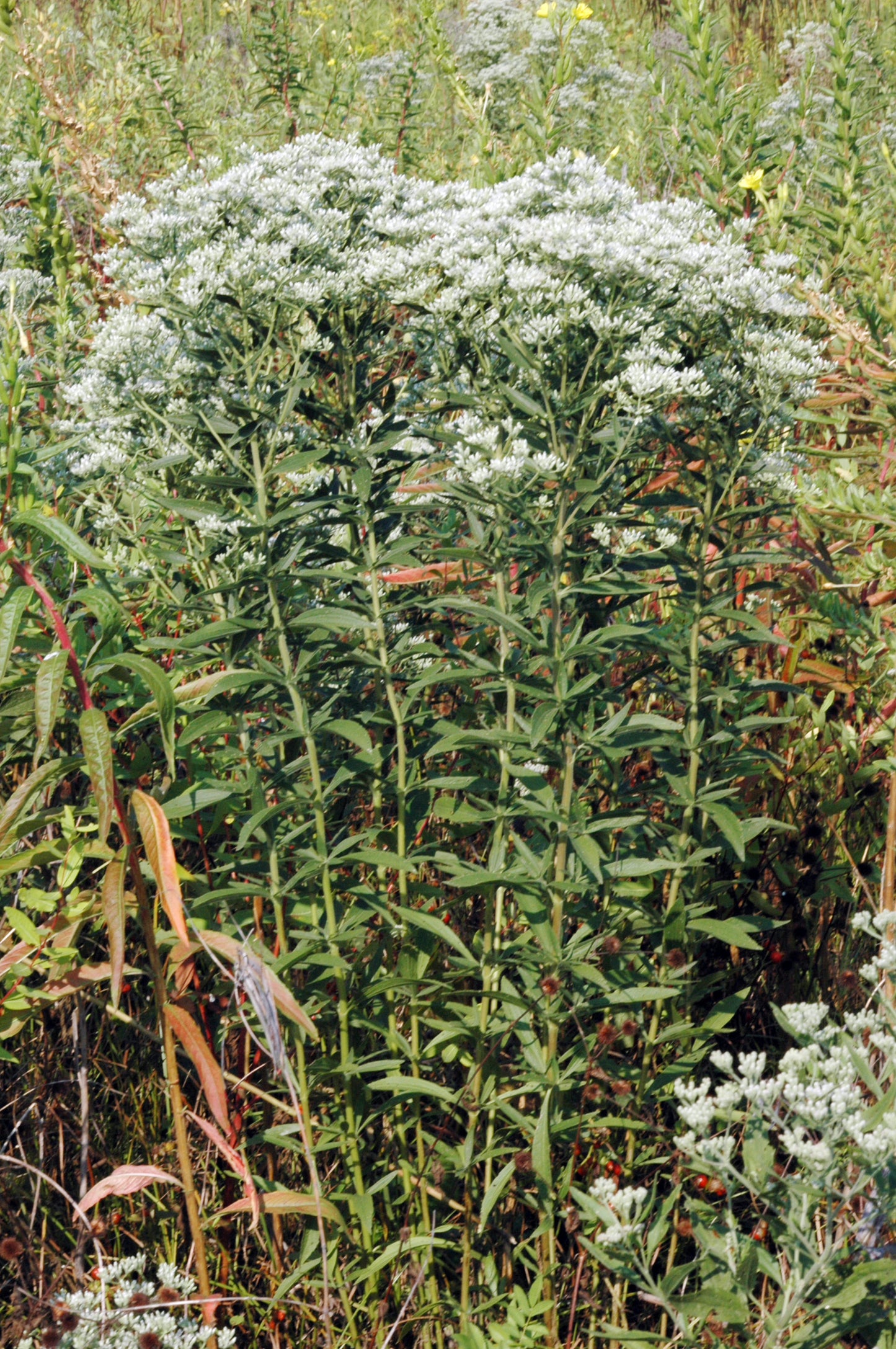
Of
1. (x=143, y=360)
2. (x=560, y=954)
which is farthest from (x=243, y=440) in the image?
(x=560, y=954)

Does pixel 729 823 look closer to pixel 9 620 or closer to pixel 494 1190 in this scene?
pixel 494 1190

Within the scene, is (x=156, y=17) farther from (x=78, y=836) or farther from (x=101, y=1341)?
(x=101, y=1341)

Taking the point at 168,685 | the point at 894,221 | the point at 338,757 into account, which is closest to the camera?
the point at 168,685

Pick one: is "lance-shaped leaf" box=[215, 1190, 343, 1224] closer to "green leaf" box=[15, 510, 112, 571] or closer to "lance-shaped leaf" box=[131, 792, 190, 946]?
"lance-shaped leaf" box=[131, 792, 190, 946]

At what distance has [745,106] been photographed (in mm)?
3742

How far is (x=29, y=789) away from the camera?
1.98 meters

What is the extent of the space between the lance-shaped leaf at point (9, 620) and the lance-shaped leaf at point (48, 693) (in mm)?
56

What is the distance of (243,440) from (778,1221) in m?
1.60

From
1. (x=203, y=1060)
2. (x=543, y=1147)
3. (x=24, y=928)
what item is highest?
(x=24, y=928)

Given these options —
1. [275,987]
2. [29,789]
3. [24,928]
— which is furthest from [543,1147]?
[29,789]

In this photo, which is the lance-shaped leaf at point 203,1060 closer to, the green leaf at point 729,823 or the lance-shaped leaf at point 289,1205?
the lance-shaped leaf at point 289,1205

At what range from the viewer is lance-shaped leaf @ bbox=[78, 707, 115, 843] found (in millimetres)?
1867

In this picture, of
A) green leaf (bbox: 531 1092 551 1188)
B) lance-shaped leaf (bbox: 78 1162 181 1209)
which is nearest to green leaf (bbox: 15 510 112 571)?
lance-shaped leaf (bbox: 78 1162 181 1209)

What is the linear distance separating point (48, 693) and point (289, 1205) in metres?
1.04
